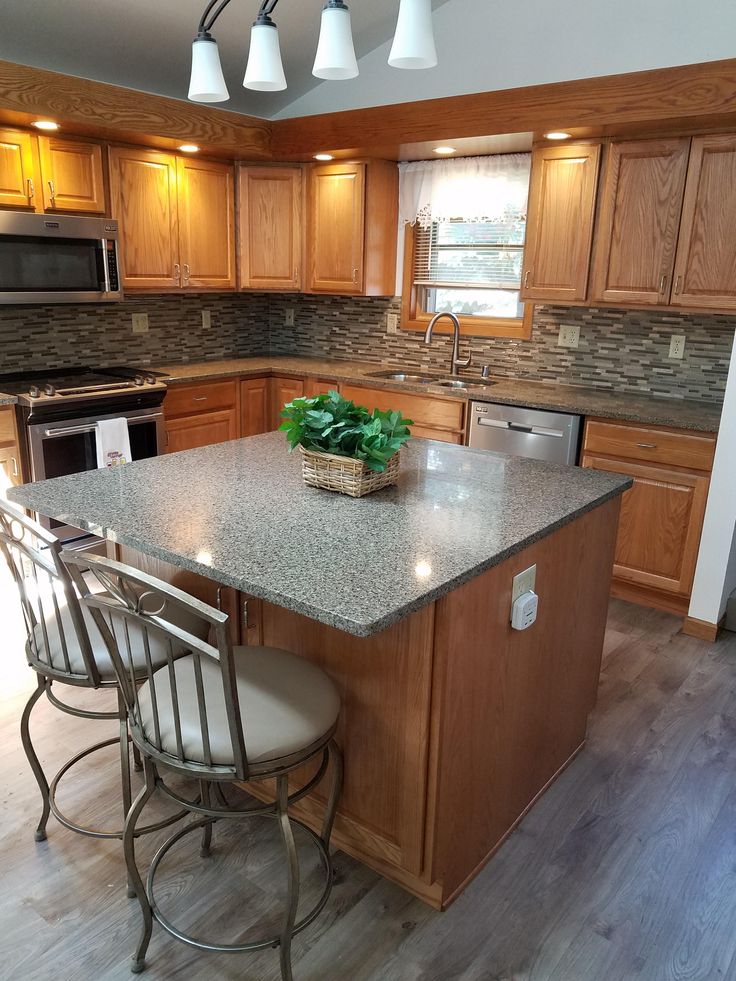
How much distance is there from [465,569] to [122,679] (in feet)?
2.47

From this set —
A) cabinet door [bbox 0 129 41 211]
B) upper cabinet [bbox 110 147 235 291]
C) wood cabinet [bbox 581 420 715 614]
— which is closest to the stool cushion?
wood cabinet [bbox 581 420 715 614]

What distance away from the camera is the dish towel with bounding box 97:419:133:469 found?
143 inches

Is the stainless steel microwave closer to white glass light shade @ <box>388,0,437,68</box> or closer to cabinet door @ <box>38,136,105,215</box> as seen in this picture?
cabinet door @ <box>38,136,105,215</box>

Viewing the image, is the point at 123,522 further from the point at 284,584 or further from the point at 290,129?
the point at 290,129

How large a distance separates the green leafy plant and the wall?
226 cm

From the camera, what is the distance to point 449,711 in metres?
1.64

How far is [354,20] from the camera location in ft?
12.5

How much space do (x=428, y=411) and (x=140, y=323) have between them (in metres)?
1.82

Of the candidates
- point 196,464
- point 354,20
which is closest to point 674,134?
point 354,20

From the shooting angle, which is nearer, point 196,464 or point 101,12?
→ point 196,464

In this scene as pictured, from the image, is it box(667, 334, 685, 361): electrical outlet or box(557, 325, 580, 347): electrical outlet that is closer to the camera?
box(667, 334, 685, 361): electrical outlet

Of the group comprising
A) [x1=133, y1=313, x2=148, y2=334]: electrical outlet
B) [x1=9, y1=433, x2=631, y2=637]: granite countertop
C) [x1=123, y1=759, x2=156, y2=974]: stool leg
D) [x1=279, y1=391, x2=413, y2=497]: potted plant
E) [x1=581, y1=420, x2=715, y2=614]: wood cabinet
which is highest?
[x1=133, y1=313, x2=148, y2=334]: electrical outlet

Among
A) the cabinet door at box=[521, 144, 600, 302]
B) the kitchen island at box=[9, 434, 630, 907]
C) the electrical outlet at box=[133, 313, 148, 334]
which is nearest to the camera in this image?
the kitchen island at box=[9, 434, 630, 907]

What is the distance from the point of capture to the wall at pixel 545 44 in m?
3.19
